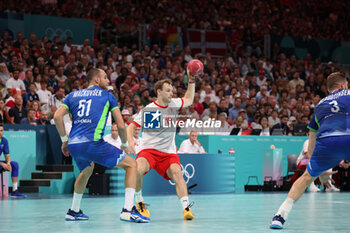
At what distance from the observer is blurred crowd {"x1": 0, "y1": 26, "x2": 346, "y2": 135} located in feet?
61.6

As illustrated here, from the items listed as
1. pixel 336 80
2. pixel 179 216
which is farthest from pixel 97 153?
pixel 336 80

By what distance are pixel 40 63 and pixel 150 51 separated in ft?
20.0

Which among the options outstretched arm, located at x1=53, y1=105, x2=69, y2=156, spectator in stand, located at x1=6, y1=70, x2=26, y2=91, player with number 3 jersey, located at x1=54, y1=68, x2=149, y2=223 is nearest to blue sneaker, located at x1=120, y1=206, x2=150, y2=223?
player with number 3 jersey, located at x1=54, y1=68, x2=149, y2=223

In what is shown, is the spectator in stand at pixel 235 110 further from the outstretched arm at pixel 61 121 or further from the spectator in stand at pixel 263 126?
the outstretched arm at pixel 61 121

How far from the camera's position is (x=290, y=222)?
898cm

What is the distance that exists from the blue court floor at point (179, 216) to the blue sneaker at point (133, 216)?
0.12 metres

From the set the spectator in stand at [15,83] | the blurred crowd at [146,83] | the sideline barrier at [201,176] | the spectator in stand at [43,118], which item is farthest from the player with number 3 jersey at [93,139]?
the spectator in stand at [15,83]

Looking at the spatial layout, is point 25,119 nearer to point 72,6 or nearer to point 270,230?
point 72,6

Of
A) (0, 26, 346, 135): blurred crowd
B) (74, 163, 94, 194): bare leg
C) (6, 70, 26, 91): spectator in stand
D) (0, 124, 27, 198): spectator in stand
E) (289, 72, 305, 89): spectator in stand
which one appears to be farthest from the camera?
(289, 72, 305, 89): spectator in stand

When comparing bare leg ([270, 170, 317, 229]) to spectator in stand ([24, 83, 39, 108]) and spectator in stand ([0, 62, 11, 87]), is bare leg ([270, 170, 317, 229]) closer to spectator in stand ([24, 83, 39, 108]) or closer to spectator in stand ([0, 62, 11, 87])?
spectator in stand ([24, 83, 39, 108])

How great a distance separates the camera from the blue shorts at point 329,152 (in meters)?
7.81

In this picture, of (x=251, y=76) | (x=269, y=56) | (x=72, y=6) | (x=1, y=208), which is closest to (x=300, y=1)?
(x=269, y=56)

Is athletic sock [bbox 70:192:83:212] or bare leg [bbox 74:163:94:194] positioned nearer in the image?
bare leg [bbox 74:163:94:194]

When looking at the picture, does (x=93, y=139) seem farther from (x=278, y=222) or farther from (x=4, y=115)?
(x=4, y=115)
